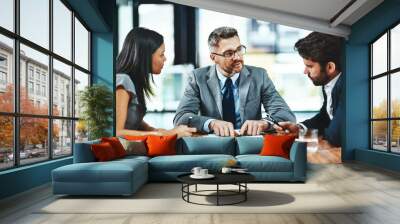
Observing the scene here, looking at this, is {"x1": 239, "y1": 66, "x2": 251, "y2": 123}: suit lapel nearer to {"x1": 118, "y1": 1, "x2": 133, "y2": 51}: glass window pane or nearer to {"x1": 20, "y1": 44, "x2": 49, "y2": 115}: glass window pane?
{"x1": 118, "y1": 1, "x2": 133, "y2": 51}: glass window pane

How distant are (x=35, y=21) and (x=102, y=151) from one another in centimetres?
227

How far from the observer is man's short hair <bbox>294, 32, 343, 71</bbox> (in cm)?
887

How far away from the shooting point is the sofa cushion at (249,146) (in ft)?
22.8

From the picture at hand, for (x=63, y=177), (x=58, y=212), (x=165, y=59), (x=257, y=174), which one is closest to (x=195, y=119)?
(x=165, y=59)

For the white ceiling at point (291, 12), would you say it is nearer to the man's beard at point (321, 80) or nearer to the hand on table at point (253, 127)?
the man's beard at point (321, 80)

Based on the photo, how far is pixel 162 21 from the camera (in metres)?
8.81

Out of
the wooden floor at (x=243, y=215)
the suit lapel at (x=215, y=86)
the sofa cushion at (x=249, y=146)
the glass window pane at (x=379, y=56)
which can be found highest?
the glass window pane at (x=379, y=56)

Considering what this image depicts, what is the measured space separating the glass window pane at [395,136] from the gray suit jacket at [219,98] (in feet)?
6.68

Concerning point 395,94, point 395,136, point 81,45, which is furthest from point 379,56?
point 81,45

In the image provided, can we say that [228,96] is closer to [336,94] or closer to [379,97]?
[336,94]

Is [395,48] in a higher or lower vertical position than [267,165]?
higher

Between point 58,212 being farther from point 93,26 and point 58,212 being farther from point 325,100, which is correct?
point 325,100

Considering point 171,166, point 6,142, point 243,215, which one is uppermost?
point 6,142

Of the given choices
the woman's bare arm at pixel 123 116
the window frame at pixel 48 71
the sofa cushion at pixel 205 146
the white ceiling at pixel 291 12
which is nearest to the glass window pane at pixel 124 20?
the window frame at pixel 48 71
